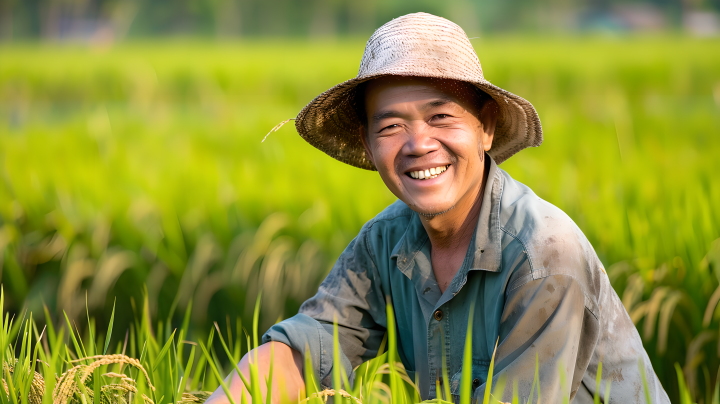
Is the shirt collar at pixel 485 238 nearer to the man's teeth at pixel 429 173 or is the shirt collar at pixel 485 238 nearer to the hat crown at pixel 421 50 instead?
the man's teeth at pixel 429 173

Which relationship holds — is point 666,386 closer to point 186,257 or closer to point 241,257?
point 241,257

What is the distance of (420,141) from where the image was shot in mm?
1200

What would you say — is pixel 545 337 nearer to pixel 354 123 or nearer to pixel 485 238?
pixel 485 238

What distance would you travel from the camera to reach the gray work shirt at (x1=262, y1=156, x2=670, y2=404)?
1.06 m

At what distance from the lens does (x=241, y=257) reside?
250 cm

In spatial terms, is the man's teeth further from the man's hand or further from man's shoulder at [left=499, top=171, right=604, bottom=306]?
the man's hand

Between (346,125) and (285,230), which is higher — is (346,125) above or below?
above

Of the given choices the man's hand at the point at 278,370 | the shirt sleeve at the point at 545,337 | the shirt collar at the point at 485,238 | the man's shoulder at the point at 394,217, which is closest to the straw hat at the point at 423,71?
the shirt collar at the point at 485,238

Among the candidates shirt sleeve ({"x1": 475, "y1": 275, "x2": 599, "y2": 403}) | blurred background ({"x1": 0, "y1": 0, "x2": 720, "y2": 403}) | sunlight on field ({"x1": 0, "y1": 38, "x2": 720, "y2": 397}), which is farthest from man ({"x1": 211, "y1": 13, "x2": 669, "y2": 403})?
sunlight on field ({"x1": 0, "y1": 38, "x2": 720, "y2": 397})

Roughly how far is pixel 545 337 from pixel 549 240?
16cm

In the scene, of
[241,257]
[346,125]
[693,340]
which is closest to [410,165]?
[346,125]

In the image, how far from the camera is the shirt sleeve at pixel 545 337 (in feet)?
3.42

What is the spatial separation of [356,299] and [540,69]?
662 cm

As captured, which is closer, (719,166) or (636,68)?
(719,166)
